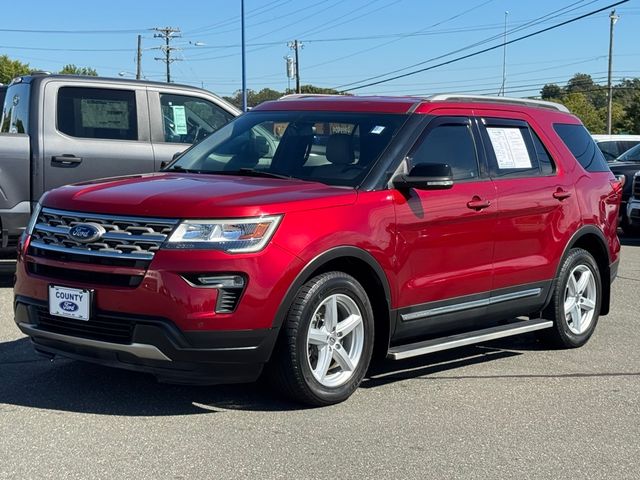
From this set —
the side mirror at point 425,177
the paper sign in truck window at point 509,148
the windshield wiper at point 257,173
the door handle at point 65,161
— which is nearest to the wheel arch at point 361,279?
the side mirror at point 425,177

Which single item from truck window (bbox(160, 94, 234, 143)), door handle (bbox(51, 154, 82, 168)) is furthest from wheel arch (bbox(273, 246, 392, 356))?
truck window (bbox(160, 94, 234, 143))

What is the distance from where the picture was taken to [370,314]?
17.7ft

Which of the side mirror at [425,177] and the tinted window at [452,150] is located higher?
the tinted window at [452,150]

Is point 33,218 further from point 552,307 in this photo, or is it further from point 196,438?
point 552,307

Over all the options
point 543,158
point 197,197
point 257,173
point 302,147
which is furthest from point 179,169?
point 543,158

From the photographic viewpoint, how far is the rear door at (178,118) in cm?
958

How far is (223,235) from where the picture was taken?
4773 mm

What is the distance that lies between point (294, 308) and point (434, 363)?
1891 mm

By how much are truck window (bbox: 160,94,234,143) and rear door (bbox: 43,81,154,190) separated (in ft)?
0.86

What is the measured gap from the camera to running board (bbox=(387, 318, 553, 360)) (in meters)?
5.64

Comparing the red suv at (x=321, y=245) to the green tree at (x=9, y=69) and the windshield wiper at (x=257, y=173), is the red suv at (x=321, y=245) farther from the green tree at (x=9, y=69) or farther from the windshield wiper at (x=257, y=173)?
the green tree at (x=9, y=69)

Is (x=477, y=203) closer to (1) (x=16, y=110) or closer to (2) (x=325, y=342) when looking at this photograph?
(2) (x=325, y=342)

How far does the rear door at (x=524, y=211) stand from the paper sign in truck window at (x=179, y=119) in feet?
13.9

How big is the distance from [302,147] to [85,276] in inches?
71.0
